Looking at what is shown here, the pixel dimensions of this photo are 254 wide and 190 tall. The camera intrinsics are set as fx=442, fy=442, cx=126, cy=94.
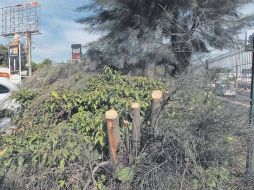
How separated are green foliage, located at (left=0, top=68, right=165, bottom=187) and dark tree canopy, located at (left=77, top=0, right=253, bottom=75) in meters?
3.07

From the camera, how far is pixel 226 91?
17.2 ft

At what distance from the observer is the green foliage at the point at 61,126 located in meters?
5.38

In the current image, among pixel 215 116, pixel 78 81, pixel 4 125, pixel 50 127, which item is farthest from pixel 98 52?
pixel 215 116

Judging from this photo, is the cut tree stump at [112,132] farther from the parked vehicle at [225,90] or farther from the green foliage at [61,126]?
the parked vehicle at [225,90]

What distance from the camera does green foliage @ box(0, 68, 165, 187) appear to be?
17.6 ft

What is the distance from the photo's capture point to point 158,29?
35.7ft

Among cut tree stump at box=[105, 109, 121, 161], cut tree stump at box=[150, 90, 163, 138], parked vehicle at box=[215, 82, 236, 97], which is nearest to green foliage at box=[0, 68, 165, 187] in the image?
cut tree stump at box=[105, 109, 121, 161]

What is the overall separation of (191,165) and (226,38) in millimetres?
5986

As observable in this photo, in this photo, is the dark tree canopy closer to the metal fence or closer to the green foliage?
the green foliage

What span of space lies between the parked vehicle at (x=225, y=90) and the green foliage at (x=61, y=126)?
1042 mm

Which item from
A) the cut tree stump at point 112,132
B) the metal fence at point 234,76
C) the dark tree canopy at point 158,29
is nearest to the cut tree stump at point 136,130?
the cut tree stump at point 112,132

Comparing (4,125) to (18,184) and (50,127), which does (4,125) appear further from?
(18,184)

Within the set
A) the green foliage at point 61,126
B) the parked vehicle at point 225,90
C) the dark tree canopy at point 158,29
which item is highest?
the dark tree canopy at point 158,29

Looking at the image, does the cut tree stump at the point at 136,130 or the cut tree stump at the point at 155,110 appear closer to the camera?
the cut tree stump at the point at 155,110
